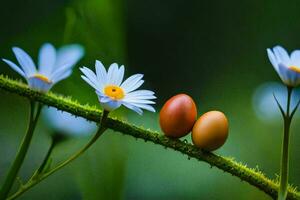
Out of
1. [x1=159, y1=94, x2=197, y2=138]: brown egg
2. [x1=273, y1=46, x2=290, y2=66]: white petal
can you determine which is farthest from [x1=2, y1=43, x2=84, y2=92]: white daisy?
[x1=273, y1=46, x2=290, y2=66]: white petal

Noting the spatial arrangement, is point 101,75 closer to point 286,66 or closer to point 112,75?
point 112,75

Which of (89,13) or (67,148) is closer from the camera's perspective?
(67,148)

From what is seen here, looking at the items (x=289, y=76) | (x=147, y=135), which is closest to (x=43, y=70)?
(x=147, y=135)

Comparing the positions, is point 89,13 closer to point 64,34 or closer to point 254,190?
point 64,34

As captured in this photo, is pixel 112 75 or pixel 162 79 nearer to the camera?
pixel 112 75

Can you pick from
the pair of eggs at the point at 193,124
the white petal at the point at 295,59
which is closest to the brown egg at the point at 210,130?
the pair of eggs at the point at 193,124

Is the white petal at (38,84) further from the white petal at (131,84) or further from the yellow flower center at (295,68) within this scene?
the yellow flower center at (295,68)

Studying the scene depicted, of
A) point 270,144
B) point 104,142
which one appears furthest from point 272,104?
point 104,142
